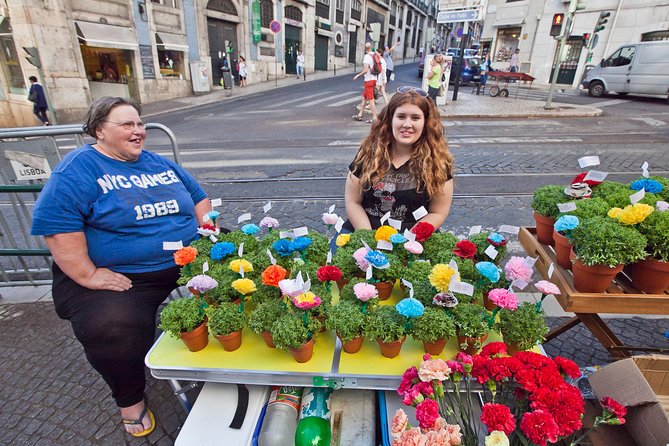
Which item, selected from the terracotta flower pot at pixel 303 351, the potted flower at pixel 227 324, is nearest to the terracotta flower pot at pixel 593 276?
the terracotta flower pot at pixel 303 351

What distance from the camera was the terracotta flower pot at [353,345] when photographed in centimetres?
160

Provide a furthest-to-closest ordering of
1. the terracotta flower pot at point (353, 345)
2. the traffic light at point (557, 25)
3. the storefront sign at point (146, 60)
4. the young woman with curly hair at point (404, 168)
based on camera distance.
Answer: the storefront sign at point (146, 60) < the traffic light at point (557, 25) < the young woman with curly hair at point (404, 168) < the terracotta flower pot at point (353, 345)

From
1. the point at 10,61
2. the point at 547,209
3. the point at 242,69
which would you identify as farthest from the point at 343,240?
the point at 242,69

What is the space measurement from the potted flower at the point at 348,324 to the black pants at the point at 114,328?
3.64 feet

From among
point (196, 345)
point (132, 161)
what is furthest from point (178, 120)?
point (196, 345)

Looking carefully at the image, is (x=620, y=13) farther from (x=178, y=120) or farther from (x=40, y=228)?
(x=40, y=228)

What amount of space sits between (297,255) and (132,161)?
1.23 m

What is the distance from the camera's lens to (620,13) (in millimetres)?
18547

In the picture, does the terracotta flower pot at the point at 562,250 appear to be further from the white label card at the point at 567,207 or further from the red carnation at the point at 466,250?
the red carnation at the point at 466,250

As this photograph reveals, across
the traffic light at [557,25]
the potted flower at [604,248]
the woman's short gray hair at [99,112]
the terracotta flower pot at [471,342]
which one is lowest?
the terracotta flower pot at [471,342]

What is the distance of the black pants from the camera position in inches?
73.6

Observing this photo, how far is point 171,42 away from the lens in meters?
16.3

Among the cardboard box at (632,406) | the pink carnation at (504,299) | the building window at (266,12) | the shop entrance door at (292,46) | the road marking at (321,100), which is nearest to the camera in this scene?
the cardboard box at (632,406)

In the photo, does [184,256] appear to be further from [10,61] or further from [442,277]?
[10,61]
